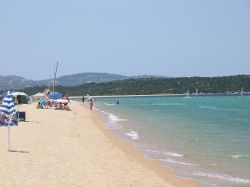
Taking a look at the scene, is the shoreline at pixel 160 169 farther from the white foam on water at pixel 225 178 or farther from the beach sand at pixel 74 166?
the white foam on water at pixel 225 178

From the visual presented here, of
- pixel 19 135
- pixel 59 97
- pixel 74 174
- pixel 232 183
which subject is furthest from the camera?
pixel 59 97

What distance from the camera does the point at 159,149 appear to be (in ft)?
62.4

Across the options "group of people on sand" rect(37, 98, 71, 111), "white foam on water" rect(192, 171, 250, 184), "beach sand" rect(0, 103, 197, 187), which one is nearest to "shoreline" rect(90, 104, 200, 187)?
"beach sand" rect(0, 103, 197, 187)

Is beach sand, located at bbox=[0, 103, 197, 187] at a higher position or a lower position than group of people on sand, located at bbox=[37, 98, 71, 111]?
lower

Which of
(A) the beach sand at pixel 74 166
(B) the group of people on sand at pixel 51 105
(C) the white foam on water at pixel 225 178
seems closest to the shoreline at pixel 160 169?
(A) the beach sand at pixel 74 166

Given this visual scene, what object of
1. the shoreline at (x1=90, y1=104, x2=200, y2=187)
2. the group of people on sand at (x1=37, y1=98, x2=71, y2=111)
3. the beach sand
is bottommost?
the shoreline at (x1=90, y1=104, x2=200, y2=187)

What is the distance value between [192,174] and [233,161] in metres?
3.01

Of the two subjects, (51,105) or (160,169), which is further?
(51,105)

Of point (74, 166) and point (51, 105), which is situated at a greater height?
point (51, 105)

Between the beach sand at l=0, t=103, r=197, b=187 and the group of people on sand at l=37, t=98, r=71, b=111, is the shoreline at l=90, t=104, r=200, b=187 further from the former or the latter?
the group of people on sand at l=37, t=98, r=71, b=111

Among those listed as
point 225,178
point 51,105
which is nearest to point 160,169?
point 225,178

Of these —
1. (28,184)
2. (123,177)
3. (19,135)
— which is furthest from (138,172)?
(19,135)

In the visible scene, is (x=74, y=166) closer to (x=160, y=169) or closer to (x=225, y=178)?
(x=160, y=169)

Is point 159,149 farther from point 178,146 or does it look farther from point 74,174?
point 74,174
